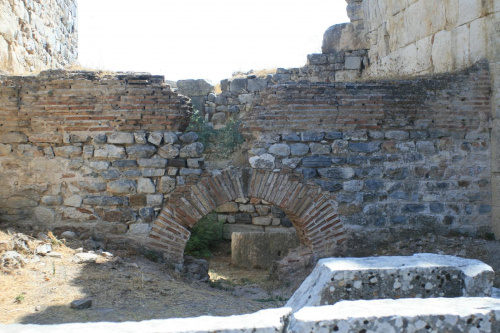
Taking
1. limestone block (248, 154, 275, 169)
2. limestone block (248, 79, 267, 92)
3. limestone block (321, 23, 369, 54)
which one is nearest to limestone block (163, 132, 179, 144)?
limestone block (248, 154, 275, 169)

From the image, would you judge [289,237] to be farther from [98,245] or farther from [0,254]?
[0,254]

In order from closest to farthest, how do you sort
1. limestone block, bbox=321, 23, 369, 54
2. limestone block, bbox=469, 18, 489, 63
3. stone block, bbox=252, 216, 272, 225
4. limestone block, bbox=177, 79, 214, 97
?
limestone block, bbox=469, 18, 489, 63 → stone block, bbox=252, 216, 272, 225 → limestone block, bbox=321, 23, 369, 54 → limestone block, bbox=177, 79, 214, 97

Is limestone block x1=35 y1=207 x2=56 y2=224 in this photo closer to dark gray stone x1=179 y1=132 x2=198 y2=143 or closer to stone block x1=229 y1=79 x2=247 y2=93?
dark gray stone x1=179 y1=132 x2=198 y2=143

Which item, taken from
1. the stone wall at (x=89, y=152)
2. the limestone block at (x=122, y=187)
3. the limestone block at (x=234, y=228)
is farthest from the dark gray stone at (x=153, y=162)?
the limestone block at (x=234, y=228)

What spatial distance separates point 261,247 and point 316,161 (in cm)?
295

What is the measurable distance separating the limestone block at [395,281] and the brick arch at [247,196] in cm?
223

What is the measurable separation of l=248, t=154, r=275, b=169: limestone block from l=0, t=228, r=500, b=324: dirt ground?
1442 mm

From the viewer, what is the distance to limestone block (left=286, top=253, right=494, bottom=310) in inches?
139

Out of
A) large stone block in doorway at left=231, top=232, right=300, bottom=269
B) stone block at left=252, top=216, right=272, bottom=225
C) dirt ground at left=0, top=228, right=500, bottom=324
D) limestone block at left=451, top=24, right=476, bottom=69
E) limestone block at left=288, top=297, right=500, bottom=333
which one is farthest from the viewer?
stone block at left=252, top=216, right=272, bottom=225

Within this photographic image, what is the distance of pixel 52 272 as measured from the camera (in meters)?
4.87

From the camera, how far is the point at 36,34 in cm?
811

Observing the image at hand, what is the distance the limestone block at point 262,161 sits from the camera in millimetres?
5965

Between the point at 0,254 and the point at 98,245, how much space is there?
104 centimetres

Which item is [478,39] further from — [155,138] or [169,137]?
[155,138]
